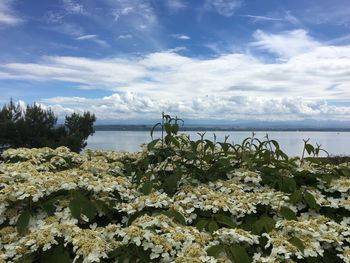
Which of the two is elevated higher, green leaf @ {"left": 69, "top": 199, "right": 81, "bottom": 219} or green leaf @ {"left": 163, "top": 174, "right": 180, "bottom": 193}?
green leaf @ {"left": 163, "top": 174, "right": 180, "bottom": 193}

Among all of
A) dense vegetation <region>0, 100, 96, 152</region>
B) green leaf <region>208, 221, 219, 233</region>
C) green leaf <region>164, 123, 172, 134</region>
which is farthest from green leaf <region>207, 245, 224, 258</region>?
dense vegetation <region>0, 100, 96, 152</region>

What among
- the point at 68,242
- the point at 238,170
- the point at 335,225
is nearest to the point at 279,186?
the point at 238,170

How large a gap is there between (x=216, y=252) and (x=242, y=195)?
2.54 ft

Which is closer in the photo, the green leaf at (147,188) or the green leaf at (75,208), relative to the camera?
the green leaf at (75,208)

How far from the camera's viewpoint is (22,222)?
2.54m

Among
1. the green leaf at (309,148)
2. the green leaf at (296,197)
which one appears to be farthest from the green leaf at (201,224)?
the green leaf at (309,148)

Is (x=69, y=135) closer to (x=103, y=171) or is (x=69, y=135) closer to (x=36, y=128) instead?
(x=36, y=128)

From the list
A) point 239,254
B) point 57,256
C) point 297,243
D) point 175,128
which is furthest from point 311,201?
point 57,256

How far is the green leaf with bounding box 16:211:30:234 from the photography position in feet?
8.25

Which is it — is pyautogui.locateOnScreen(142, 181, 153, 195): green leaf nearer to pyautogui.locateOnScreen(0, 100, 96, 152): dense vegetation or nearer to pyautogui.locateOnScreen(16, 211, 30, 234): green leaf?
pyautogui.locateOnScreen(16, 211, 30, 234): green leaf

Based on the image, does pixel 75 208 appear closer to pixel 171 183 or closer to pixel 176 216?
pixel 176 216

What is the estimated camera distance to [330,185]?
323cm

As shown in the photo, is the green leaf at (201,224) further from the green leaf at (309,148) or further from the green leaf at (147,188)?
the green leaf at (309,148)

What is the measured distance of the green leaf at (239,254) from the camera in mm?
2092
